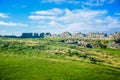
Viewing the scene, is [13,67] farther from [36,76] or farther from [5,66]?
[36,76]

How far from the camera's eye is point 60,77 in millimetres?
48000

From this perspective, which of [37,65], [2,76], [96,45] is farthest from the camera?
[96,45]

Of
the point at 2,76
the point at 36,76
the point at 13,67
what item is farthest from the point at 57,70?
the point at 2,76

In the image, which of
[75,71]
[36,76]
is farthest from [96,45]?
[36,76]

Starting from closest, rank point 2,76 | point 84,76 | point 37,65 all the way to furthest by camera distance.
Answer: point 2,76 < point 84,76 < point 37,65

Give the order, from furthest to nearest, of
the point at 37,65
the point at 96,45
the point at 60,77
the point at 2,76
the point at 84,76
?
the point at 96,45 → the point at 37,65 → the point at 84,76 → the point at 60,77 → the point at 2,76

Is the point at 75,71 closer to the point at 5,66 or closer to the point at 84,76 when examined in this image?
the point at 84,76

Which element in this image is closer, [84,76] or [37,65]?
[84,76]

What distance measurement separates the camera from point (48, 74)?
5022 cm

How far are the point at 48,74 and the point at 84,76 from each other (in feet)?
34.7

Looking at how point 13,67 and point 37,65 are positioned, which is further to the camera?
point 37,65

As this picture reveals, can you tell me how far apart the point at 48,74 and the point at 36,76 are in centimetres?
440

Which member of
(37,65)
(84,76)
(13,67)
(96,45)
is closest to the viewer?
(84,76)

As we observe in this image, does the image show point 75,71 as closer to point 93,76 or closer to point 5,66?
point 93,76
